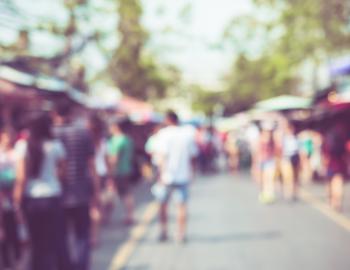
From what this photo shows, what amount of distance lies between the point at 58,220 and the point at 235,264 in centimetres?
251

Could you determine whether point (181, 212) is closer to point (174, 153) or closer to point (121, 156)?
point (174, 153)

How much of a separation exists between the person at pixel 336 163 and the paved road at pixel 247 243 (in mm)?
509

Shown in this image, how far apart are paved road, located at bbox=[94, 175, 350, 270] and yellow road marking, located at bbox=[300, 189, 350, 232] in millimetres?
125

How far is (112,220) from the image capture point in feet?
40.4

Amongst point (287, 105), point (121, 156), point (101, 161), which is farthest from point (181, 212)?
point (287, 105)

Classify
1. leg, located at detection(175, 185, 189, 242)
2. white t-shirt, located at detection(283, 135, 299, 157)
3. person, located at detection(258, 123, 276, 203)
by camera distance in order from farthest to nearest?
1. white t-shirt, located at detection(283, 135, 299, 157)
2. person, located at detection(258, 123, 276, 203)
3. leg, located at detection(175, 185, 189, 242)

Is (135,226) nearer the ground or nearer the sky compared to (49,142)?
nearer the ground

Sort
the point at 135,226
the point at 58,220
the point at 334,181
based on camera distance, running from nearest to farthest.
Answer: the point at 58,220 < the point at 135,226 < the point at 334,181

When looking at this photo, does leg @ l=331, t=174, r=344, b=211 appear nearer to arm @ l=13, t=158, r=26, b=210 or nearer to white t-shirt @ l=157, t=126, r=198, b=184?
white t-shirt @ l=157, t=126, r=198, b=184

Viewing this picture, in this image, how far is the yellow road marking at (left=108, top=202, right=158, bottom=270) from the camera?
27.2ft

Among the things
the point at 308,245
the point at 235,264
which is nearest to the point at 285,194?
the point at 308,245

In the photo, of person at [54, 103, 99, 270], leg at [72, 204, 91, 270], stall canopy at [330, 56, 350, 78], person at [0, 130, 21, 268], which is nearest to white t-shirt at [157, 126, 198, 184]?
person at [0, 130, 21, 268]

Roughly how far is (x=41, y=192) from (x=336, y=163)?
8.25m

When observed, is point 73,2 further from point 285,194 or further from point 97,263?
point 285,194
